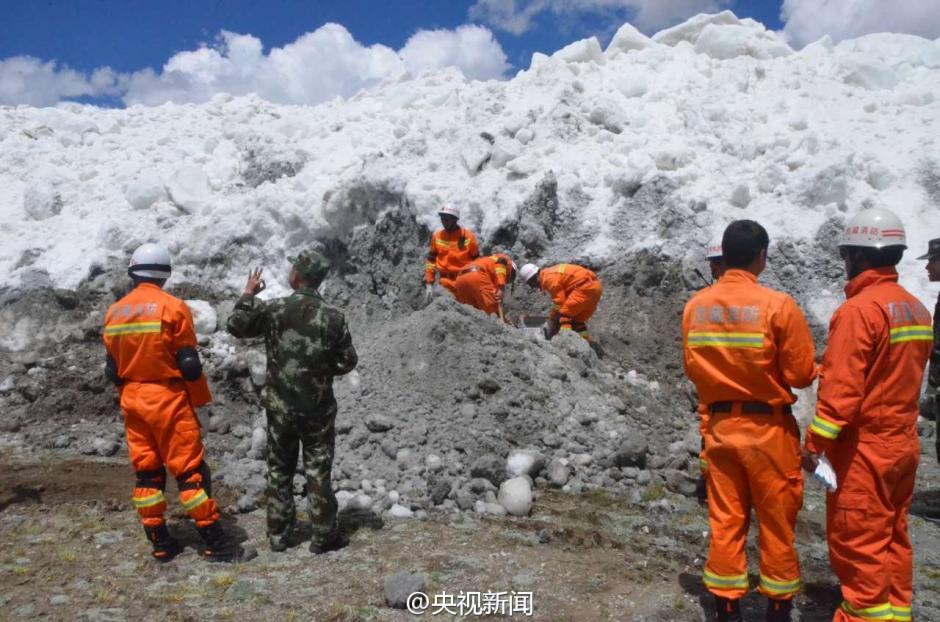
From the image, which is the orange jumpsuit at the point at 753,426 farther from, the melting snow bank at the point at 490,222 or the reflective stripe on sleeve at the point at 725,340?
the melting snow bank at the point at 490,222

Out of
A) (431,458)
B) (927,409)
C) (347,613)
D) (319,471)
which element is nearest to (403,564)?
(347,613)

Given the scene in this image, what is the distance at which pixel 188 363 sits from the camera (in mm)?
4461

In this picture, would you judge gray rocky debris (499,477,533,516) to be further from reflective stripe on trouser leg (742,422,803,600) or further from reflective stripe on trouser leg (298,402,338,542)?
reflective stripe on trouser leg (742,422,803,600)

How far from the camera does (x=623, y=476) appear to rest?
19.7 ft

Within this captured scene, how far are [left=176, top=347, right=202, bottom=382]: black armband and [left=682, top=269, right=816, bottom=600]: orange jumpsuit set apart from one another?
115 inches

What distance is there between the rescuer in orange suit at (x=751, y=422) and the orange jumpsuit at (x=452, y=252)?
5.60m

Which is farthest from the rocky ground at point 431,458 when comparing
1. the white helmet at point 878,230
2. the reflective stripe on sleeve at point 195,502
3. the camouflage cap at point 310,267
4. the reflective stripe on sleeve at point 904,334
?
the white helmet at point 878,230

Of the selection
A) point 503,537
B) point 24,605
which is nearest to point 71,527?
point 24,605

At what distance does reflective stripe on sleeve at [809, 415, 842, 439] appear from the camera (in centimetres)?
305

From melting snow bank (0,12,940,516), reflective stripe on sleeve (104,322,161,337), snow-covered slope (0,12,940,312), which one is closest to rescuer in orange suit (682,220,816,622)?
melting snow bank (0,12,940,516)

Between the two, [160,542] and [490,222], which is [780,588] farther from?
[490,222]

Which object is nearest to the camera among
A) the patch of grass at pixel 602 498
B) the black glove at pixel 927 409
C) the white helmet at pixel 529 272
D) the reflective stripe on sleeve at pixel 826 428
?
the reflective stripe on sleeve at pixel 826 428

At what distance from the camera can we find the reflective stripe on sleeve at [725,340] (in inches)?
129

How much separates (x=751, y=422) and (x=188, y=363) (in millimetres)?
3164
